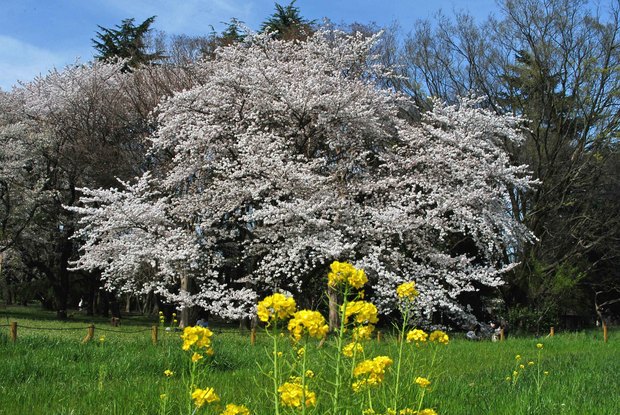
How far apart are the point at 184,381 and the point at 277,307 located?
109cm

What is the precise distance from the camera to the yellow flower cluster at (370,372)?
2602 millimetres

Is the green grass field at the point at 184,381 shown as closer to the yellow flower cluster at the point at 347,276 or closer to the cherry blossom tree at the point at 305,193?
the yellow flower cluster at the point at 347,276

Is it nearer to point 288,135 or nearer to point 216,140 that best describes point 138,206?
point 216,140

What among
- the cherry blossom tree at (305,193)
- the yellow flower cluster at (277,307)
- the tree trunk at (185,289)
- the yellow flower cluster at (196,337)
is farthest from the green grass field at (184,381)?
the tree trunk at (185,289)

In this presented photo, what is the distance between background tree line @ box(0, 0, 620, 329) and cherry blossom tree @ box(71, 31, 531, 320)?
9.42ft

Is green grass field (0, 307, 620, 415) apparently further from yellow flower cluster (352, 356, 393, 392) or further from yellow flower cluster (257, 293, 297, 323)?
yellow flower cluster (257, 293, 297, 323)

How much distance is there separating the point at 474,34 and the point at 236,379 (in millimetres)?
19079

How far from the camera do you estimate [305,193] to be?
15.9 meters

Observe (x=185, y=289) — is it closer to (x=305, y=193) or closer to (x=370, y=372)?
(x=305, y=193)

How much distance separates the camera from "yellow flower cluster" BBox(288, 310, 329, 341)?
2.30 meters

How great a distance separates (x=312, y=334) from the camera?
230 cm

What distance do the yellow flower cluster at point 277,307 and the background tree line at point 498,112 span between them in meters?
18.1

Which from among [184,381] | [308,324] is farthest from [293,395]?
[184,381]

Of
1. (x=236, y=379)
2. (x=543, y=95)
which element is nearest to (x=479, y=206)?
(x=543, y=95)
